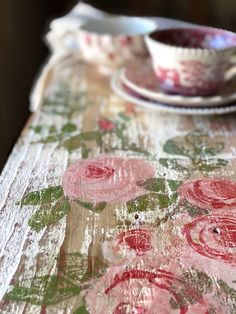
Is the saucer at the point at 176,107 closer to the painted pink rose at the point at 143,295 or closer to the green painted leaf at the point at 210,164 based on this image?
the green painted leaf at the point at 210,164

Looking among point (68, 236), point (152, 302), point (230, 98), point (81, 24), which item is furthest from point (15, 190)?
point (81, 24)

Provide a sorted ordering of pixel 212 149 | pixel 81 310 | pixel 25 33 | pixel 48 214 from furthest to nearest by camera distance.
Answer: pixel 25 33 → pixel 212 149 → pixel 48 214 → pixel 81 310

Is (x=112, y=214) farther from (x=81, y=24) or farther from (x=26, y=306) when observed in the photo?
(x=81, y=24)

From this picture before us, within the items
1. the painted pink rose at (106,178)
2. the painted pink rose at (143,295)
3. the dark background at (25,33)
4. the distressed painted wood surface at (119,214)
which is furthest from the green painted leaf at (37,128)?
the dark background at (25,33)

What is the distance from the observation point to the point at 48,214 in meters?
0.56

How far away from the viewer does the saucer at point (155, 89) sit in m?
0.77

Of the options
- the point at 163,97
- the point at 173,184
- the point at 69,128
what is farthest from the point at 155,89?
the point at 173,184

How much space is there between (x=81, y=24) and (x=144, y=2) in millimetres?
883

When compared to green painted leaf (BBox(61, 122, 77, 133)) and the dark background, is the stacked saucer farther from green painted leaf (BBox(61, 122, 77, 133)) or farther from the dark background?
the dark background

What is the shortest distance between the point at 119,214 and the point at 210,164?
15 centimetres

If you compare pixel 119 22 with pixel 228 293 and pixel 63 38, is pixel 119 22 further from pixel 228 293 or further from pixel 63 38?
pixel 228 293

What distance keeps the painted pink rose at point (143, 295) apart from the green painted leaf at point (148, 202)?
100 millimetres

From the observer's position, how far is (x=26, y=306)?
0.44 meters

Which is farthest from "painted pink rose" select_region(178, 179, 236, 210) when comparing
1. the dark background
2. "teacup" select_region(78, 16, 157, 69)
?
the dark background
